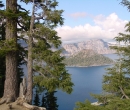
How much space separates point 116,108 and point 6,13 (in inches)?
243

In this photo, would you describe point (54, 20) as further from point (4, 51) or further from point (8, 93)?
point (8, 93)

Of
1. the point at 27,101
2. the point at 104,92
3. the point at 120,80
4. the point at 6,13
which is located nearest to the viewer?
the point at 6,13

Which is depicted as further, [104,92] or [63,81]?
[104,92]

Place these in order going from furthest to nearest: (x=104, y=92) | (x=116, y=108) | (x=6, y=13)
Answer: (x=104, y=92) < (x=6, y=13) < (x=116, y=108)

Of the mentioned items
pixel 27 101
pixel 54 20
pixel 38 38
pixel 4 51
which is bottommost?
pixel 27 101

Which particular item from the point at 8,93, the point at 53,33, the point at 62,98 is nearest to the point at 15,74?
the point at 8,93

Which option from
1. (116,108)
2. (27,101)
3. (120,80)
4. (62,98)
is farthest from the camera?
(62,98)

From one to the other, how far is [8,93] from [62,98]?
118 ft

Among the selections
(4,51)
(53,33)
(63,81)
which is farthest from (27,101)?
(53,33)

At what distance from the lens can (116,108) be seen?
6.59 meters

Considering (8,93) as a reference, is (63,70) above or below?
above

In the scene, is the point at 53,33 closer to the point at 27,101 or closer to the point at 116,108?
the point at 27,101

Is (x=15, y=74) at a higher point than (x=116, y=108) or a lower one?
higher

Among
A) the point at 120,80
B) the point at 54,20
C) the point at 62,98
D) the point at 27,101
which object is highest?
the point at 54,20
